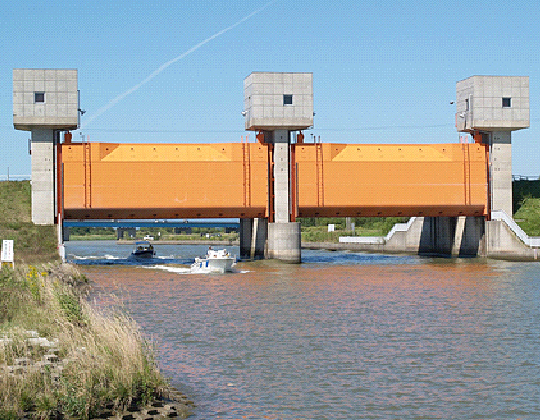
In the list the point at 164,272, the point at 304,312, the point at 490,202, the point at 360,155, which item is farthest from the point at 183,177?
the point at 304,312

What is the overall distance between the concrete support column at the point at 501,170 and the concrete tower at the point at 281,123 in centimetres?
1973

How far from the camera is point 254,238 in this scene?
91188 mm

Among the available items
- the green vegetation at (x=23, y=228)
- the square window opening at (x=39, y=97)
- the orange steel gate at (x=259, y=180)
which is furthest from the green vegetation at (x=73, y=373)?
the square window opening at (x=39, y=97)

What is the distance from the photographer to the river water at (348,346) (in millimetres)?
21000

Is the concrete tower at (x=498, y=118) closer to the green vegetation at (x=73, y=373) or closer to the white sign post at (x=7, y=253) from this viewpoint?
the white sign post at (x=7, y=253)

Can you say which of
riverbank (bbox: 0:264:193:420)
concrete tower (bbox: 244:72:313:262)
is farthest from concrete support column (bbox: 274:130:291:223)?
riverbank (bbox: 0:264:193:420)

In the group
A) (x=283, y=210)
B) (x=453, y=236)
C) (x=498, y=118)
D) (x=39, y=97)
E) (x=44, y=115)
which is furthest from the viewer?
(x=453, y=236)

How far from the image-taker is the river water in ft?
68.9

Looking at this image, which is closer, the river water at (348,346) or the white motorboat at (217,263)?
the river water at (348,346)

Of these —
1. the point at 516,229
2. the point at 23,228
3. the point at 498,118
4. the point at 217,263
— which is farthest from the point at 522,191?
the point at 23,228

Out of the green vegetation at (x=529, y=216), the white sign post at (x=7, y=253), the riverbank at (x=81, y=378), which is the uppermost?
the green vegetation at (x=529, y=216)

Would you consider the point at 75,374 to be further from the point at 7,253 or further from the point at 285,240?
the point at 285,240

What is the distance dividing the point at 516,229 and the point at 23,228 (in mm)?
47714

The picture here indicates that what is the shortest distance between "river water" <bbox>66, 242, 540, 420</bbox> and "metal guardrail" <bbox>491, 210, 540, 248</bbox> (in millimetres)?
25395
